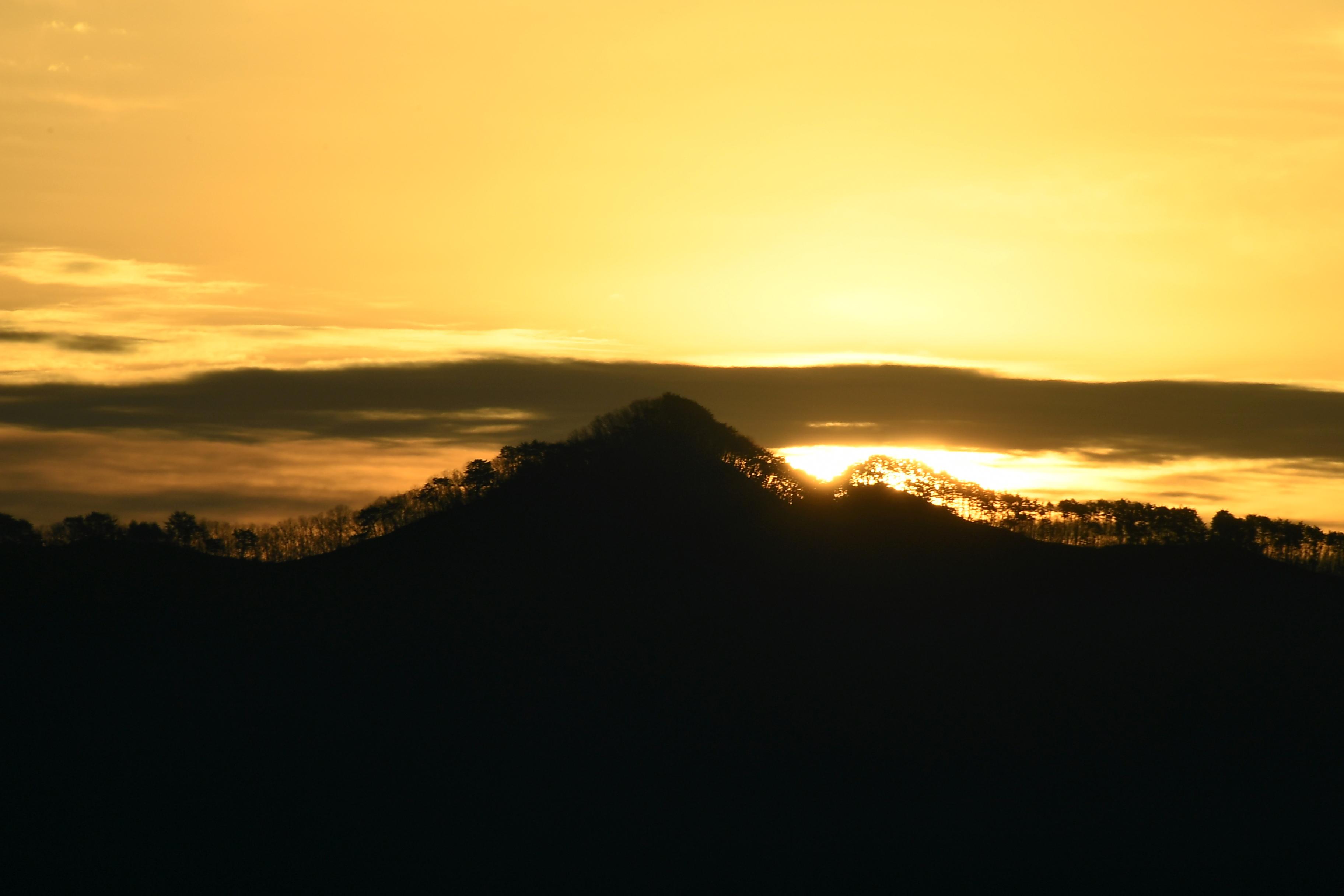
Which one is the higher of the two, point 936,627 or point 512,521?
point 512,521

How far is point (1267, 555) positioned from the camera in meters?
46.5

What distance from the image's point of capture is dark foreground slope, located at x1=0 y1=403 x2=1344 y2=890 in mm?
32375

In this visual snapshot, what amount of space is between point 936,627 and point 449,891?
61.5ft

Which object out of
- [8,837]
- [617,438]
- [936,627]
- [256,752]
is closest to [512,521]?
[617,438]

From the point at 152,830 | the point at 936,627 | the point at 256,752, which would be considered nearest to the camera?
the point at 152,830

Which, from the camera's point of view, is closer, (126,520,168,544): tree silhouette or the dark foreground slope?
the dark foreground slope

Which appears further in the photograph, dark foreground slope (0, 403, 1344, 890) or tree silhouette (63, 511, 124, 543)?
tree silhouette (63, 511, 124, 543)

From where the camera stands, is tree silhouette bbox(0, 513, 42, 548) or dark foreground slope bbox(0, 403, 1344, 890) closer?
dark foreground slope bbox(0, 403, 1344, 890)

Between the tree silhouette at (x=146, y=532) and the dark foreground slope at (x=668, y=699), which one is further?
the tree silhouette at (x=146, y=532)

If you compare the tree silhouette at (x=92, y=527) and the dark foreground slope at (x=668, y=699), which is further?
the tree silhouette at (x=92, y=527)

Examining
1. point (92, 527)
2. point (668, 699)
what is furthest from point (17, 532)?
point (668, 699)

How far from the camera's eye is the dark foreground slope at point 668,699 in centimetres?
3238

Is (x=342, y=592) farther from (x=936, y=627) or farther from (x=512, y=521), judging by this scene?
(x=936, y=627)

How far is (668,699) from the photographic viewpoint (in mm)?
37281
